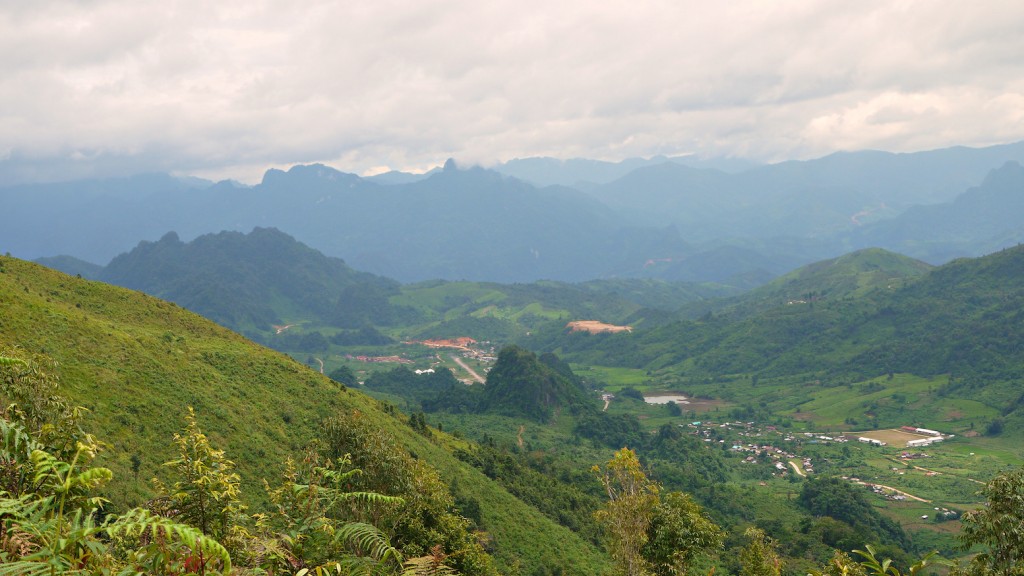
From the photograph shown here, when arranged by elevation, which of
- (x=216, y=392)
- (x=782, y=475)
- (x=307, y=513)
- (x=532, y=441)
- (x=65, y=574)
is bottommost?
(x=782, y=475)

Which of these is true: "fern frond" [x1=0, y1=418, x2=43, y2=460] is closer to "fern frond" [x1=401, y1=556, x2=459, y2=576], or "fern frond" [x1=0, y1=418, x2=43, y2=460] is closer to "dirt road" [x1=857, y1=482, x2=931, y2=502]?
"fern frond" [x1=401, y1=556, x2=459, y2=576]

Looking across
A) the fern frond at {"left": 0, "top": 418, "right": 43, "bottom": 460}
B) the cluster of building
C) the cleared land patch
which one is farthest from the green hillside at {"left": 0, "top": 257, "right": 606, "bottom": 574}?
the cluster of building

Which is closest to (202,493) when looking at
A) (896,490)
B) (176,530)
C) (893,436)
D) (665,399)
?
(176,530)

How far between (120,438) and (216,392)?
11.6m

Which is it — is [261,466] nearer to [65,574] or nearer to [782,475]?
[65,574]

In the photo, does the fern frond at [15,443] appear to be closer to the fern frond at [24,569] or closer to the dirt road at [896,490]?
the fern frond at [24,569]

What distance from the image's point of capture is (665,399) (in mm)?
172125

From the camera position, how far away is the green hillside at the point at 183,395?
3700 centimetres

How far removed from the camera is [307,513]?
984cm

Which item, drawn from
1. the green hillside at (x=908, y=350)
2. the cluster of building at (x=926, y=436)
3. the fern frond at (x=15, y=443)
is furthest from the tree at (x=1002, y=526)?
the green hillside at (x=908, y=350)

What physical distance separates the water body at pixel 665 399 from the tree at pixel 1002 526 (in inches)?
5941

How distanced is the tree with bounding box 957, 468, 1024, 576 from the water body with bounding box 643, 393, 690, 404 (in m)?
151

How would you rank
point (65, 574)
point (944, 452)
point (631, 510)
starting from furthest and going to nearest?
point (944, 452) < point (631, 510) < point (65, 574)

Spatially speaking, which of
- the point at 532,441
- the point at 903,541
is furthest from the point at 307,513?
the point at 532,441
